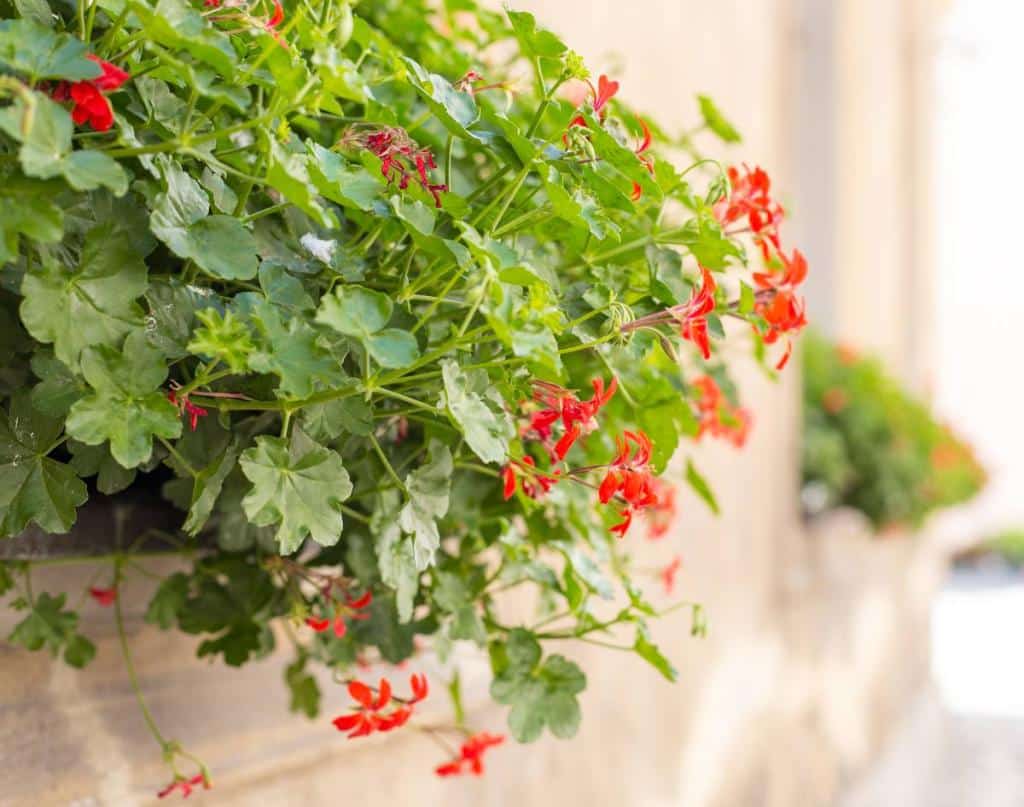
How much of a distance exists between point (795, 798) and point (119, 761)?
216 centimetres

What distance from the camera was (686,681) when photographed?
2.00 meters

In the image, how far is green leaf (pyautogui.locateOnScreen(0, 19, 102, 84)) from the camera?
0.45m

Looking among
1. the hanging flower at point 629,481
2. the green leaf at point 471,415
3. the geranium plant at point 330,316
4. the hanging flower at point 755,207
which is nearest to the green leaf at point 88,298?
the geranium plant at point 330,316

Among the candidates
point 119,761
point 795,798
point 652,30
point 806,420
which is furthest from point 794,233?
point 119,761

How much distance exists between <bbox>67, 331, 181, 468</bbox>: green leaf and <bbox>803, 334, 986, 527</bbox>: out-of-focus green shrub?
263cm

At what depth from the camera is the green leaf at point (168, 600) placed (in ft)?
2.64

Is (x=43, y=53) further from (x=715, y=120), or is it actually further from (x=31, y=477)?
(x=715, y=120)

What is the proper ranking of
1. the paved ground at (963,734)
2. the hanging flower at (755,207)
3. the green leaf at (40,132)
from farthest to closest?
the paved ground at (963,734) < the hanging flower at (755,207) < the green leaf at (40,132)

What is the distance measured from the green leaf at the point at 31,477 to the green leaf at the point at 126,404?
0.17 ft

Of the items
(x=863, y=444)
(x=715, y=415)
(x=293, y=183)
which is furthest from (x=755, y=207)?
(x=863, y=444)

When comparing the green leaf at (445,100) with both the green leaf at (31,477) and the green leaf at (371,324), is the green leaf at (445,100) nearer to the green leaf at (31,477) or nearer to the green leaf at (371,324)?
the green leaf at (371,324)

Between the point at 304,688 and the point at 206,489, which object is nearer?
the point at 206,489

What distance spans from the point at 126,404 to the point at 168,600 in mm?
315

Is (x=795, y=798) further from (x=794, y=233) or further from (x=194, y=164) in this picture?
(x=194, y=164)
